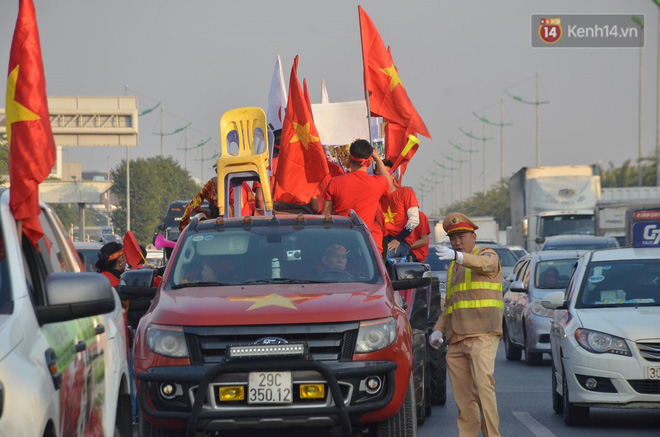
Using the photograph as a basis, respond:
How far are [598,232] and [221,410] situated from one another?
116 ft

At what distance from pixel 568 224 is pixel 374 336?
36742 millimetres

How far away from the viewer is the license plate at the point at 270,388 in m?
7.73

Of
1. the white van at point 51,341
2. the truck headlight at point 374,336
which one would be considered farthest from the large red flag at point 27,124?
the truck headlight at point 374,336

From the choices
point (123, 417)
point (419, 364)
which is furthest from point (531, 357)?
point (123, 417)

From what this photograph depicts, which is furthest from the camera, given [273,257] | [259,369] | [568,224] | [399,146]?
[568,224]

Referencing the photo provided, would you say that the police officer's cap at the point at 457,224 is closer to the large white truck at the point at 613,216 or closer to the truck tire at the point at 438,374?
the truck tire at the point at 438,374

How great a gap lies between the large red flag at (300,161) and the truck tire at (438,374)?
7.65ft

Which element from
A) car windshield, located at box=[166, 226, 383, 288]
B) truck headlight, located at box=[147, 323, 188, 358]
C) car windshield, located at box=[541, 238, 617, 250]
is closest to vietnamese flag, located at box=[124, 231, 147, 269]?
car windshield, located at box=[166, 226, 383, 288]

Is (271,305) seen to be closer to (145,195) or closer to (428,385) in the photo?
(428,385)

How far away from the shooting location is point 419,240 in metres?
13.1

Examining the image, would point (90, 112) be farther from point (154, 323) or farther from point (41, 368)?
point (41, 368)

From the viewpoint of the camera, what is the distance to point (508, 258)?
107 ft

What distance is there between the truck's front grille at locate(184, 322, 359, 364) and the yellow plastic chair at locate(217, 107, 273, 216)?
4598 millimetres

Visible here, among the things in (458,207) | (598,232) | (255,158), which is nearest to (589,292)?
(255,158)
